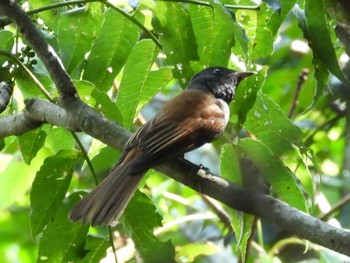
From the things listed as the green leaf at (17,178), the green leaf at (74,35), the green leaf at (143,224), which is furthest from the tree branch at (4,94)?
the green leaf at (17,178)

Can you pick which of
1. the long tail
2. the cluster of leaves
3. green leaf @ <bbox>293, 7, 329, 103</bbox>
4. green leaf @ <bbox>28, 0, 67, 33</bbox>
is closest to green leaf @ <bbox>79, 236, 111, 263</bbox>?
the cluster of leaves

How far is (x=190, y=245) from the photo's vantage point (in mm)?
4312

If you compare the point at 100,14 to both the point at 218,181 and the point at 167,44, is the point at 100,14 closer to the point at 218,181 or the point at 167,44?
the point at 167,44

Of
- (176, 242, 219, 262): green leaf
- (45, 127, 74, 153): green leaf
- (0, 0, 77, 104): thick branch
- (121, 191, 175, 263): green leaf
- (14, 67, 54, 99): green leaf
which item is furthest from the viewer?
(176, 242, 219, 262): green leaf

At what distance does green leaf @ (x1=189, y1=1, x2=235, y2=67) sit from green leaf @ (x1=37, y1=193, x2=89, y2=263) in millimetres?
818

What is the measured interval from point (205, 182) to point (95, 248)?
74 centimetres

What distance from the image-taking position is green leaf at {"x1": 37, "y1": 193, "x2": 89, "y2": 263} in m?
3.34

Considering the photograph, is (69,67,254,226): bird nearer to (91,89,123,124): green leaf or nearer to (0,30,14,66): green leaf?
(91,89,123,124): green leaf

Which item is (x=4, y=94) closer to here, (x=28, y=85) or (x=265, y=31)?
(x=28, y=85)

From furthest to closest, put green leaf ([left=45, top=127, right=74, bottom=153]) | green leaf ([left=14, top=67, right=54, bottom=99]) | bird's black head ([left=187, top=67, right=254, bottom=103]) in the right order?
1. bird's black head ([left=187, top=67, right=254, bottom=103])
2. green leaf ([left=45, top=127, right=74, bottom=153])
3. green leaf ([left=14, top=67, right=54, bottom=99])

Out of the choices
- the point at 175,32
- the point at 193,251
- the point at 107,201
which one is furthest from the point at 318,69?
the point at 193,251

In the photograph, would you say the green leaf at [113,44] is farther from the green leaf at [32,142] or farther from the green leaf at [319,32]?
the green leaf at [319,32]

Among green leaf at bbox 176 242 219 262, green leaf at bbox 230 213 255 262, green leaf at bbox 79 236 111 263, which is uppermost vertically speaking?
green leaf at bbox 176 242 219 262

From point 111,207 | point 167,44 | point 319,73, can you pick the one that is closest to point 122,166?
point 111,207
